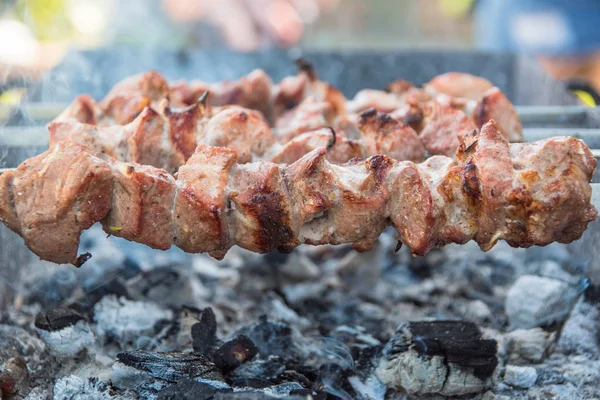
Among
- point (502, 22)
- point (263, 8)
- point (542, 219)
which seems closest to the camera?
point (542, 219)

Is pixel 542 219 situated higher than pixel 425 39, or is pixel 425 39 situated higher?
pixel 542 219

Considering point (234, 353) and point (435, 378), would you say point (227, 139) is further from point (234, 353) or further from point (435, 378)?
point (435, 378)

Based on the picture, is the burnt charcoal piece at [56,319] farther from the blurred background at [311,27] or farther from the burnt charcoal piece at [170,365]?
the blurred background at [311,27]

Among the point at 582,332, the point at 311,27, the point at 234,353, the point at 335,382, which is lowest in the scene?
the point at 311,27

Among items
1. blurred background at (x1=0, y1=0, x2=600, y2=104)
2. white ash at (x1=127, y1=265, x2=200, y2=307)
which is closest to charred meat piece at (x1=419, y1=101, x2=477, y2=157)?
blurred background at (x1=0, y1=0, x2=600, y2=104)

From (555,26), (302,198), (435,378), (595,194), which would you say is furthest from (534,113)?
(555,26)

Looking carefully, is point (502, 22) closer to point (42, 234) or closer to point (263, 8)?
point (263, 8)

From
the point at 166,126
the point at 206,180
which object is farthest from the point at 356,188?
the point at 166,126
